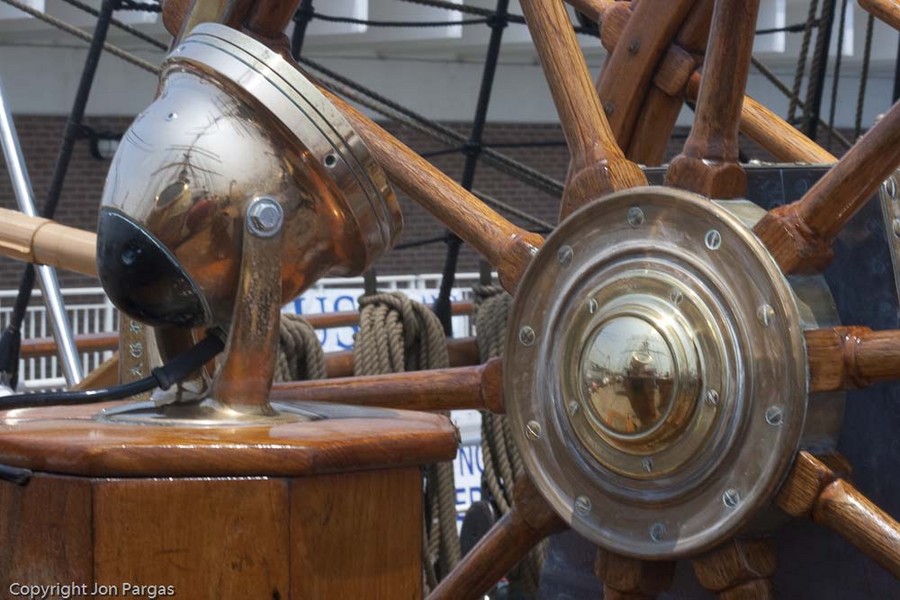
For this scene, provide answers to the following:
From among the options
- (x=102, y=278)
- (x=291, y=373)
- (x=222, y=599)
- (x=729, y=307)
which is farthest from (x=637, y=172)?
(x=291, y=373)

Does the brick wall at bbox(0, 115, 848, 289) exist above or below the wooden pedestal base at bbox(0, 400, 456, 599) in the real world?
above

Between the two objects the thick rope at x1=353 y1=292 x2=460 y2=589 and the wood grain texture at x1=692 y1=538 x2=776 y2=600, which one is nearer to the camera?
the wood grain texture at x1=692 y1=538 x2=776 y2=600

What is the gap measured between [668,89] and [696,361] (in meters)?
0.63

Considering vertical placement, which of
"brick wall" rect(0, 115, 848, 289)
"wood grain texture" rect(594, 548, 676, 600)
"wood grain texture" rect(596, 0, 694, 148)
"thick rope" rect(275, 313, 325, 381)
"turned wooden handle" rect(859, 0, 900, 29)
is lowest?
"wood grain texture" rect(594, 548, 676, 600)

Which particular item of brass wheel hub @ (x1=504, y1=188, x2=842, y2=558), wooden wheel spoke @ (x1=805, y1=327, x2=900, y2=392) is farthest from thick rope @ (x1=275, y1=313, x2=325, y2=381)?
wooden wheel spoke @ (x1=805, y1=327, x2=900, y2=392)

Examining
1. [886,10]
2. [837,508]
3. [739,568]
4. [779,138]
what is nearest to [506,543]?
[739,568]

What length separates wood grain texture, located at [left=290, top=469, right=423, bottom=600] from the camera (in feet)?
3.17

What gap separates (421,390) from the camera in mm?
1684

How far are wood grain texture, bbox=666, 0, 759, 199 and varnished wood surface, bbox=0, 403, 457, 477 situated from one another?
0.49 metres

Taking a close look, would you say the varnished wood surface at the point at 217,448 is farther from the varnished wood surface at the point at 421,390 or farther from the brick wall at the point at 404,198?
the brick wall at the point at 404,198

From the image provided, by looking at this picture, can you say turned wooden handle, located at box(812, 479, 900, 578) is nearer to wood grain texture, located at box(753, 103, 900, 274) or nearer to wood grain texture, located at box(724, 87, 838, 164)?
wood grain texture, located at box(753, 103, 900, 274)

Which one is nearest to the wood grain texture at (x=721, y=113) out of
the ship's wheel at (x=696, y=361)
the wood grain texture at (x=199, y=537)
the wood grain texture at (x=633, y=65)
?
the ship's wheel at (x=696, y=361)

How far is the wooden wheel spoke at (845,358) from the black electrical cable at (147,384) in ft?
1.69

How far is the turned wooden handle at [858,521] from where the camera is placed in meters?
1.33
